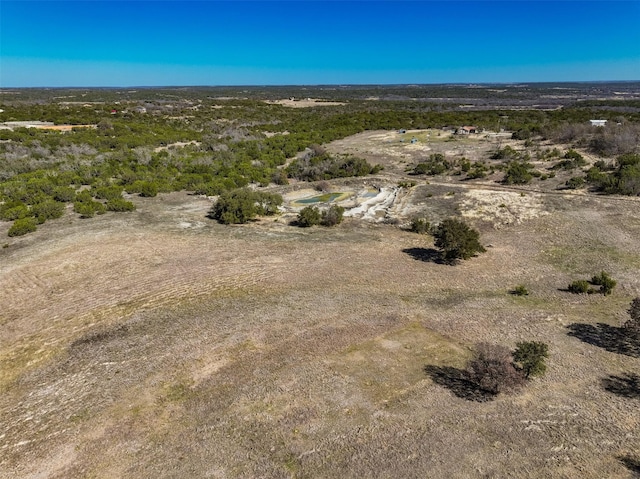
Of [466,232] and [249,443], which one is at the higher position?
[466,232]

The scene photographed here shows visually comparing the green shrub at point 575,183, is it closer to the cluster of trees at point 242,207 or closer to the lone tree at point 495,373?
the cluster of trees at point 242,207

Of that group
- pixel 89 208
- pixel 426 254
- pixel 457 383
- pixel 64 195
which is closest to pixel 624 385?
pixel 457 383

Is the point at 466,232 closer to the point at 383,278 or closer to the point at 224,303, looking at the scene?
the point at 383,278

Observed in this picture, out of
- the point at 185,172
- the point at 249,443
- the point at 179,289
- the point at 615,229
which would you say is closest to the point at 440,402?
the point at 249,443

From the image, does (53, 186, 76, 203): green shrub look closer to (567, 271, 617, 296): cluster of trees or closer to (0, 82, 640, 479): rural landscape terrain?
(0, 82, 640, 479): rural landscape terrain

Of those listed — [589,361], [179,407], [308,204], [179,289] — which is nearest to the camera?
[179,407]

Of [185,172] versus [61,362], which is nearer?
[61,362]
